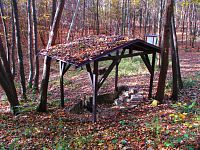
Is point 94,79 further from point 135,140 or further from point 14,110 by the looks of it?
point 14,110

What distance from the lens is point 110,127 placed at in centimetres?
736

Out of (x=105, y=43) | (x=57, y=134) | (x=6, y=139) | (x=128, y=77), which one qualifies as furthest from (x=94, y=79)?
(x=128, y=77)

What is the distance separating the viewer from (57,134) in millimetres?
6980

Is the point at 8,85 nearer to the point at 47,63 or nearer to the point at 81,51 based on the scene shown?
the point at 47,63

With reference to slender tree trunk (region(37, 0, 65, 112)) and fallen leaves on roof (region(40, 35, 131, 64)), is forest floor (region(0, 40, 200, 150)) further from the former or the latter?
fallen leaves on roof (region(40, 35, 131, 64))

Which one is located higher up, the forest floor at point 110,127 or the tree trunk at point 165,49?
the tree trunk at point 165,49

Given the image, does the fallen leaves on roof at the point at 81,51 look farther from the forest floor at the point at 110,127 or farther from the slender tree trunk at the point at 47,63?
the forest floor at the point at 110,127

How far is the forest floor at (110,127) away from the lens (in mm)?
5832

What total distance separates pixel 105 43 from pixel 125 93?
3.51m

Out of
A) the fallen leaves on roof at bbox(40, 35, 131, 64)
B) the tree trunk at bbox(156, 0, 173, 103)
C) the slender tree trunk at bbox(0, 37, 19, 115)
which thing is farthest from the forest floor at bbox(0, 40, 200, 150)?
the fallen leaves on roof at bbox(40, 35, 131, 64)

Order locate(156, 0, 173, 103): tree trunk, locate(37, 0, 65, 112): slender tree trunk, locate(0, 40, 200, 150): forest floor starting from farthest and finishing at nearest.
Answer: locate(37, 0, 65, 112): slender tree trunk, locate(156, 0, 173, 103): tree trunk, locate(0, 40, 200, 150): forest floor

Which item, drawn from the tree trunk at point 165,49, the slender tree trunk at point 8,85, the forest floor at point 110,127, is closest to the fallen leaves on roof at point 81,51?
the tree trunk at point 165,49

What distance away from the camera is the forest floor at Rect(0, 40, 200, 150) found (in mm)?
5832

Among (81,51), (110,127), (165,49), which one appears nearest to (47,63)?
(81,51)
